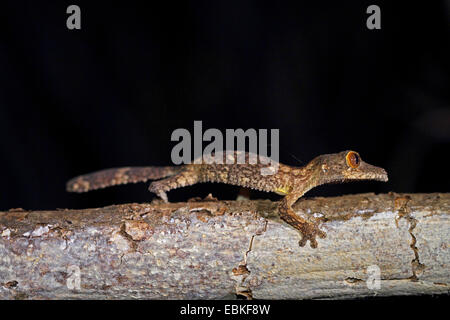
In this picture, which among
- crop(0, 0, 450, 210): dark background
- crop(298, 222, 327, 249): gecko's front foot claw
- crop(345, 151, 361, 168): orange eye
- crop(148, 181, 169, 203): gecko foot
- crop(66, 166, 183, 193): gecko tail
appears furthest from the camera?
crop(0, 0, 450, 210): dark background

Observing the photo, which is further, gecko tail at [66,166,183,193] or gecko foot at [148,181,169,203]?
gecko tail at [66,166,183,193]

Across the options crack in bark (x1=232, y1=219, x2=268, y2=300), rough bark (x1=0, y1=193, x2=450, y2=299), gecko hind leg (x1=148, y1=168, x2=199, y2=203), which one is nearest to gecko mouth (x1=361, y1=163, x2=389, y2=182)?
rough bark (x1=0, y1=193, x2=450, y2=299)

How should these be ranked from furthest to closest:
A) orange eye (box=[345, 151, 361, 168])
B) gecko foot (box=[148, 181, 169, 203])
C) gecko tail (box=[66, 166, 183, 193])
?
gecko tail (box=[66, 166, 183, 193]) → gecko foot (box=[148, 181, 169, 203]) → orange eye (box=[345, 151, 361, 168])

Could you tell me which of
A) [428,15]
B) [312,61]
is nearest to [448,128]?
[428,15]

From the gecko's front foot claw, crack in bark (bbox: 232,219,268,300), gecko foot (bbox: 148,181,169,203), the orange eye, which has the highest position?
the orange eye

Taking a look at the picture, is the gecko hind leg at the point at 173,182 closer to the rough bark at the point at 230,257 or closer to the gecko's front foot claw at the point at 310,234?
the rough bark at the point at 230,257

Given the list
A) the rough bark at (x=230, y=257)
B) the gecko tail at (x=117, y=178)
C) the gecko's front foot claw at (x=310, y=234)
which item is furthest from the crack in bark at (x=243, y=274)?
the gecko tail at (x=117, y=178)

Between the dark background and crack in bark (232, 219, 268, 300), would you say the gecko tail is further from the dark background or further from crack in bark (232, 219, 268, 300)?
crack in bark (232, 219, 268, 300)
